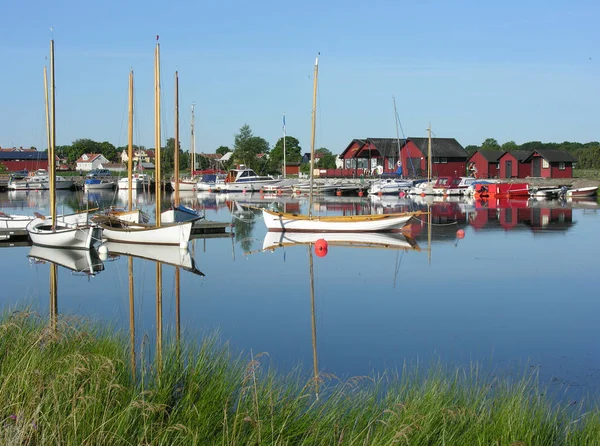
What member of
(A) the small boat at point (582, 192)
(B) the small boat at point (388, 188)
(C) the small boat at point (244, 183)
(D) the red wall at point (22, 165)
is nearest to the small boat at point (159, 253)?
(B) the small boat at point (388, 188)

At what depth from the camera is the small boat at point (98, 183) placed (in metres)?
100

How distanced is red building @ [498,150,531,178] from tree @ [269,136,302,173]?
48519 mm

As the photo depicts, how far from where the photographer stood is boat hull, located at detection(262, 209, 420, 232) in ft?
122

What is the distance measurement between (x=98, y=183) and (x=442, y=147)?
1808 inches

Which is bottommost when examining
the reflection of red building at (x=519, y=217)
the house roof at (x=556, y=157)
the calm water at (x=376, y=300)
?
the calm water at (x=376, y=300)

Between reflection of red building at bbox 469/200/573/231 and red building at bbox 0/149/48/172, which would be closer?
reflection of red building at bbox 469/200/573/231

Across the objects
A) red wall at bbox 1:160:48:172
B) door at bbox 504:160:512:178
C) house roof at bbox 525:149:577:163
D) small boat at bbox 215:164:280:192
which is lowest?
small boat at bbox 215:164:280:192

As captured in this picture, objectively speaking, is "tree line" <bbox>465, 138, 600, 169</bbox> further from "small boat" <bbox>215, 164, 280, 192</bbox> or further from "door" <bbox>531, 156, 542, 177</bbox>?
"small boat" <bbox>215, 164, 280, 192</bbox>

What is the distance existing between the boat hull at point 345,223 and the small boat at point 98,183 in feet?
213

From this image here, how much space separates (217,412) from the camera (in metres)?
8.40

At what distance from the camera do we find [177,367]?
9.28m

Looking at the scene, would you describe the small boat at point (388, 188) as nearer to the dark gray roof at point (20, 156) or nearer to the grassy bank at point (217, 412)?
the grassy bank at point (217, 412)

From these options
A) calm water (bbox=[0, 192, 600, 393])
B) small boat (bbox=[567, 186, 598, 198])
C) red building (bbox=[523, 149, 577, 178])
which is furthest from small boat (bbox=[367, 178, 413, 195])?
calm water (bbox=[0, 192, 600, 393])

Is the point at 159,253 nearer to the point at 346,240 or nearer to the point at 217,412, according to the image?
the point at 346,240
